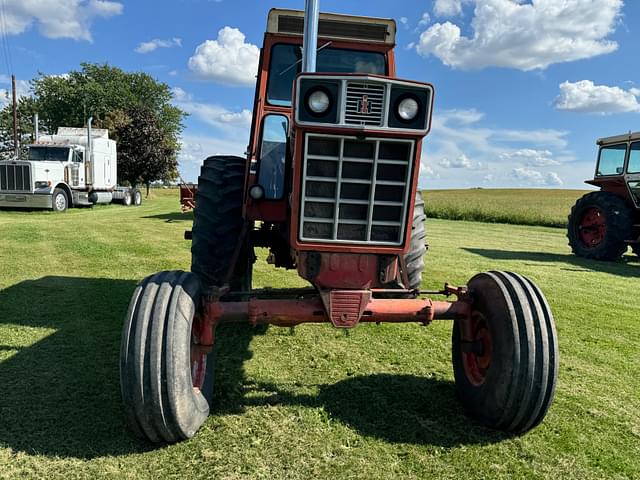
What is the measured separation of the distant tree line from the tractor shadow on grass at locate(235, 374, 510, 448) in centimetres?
3323

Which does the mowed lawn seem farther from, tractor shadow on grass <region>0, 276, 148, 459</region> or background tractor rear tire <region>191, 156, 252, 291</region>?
background tractor rear tire <region>191, 156, 252, 291</region>

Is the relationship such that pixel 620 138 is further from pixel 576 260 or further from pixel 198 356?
pixel 198 356

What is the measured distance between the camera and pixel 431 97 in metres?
2.60

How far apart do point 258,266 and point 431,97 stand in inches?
225

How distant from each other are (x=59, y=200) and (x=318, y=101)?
18.5 meters

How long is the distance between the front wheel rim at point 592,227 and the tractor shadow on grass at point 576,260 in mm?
490

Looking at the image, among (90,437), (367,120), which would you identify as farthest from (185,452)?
(367,120)

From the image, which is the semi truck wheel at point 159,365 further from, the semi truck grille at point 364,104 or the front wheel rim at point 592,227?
the front wheel rim at point 592,227

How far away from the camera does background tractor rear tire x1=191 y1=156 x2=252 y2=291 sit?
13.2 feet

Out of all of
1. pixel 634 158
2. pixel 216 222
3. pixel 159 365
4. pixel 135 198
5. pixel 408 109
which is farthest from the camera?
pixel 135 198

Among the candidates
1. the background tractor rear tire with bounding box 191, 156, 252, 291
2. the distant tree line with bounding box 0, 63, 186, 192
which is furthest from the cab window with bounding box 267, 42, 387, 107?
the distant tree line with bounding box 0, 63, 186, 192

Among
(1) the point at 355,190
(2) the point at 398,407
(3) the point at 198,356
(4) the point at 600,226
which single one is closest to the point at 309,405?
(2) the point at 398,407

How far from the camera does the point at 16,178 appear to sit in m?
17.4

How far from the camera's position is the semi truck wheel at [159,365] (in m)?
2.48
